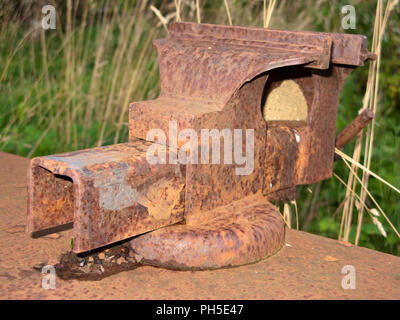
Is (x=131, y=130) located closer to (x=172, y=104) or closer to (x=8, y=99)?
(x=172, y=104)

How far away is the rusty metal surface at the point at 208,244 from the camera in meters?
1.45

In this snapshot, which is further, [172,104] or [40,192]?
[172,104]

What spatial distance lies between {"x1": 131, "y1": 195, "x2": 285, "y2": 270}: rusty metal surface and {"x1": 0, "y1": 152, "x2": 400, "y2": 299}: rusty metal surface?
2cm

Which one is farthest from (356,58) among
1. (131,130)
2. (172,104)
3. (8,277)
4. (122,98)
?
(122,98)

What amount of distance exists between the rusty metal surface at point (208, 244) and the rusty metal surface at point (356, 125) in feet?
2.01

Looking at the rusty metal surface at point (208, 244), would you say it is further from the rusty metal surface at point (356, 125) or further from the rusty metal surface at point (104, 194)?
the rusty metal surface at point (356, 125)

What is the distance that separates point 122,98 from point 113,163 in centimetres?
243

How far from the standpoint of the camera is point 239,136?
5.20ft

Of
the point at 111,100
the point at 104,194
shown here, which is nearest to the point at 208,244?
the point at 104,194

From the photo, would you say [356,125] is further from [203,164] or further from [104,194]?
[104,194]

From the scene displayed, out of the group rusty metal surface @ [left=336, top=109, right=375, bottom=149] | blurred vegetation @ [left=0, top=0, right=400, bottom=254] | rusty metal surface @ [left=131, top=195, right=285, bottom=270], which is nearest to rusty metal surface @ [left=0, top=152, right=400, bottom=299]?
rusty metal surface @ [left=131, top=195, right=285, bottom=270]

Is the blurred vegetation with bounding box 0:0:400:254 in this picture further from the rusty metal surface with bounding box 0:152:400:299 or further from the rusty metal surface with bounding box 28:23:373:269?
the rusty metal surface with bounding box 0:152:400:299

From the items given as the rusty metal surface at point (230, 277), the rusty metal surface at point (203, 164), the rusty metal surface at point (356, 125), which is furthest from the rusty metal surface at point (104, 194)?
the rusty metal surface at point (356, 125)

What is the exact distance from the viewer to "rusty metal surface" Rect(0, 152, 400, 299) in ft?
4.31
